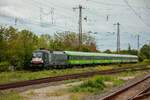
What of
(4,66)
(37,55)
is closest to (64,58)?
(37,55)

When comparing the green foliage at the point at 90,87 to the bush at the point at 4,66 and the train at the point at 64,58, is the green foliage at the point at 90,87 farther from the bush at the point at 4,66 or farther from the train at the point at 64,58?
the train at the point at 64,58

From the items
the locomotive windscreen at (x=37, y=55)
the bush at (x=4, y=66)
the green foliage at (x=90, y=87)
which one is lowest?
the bush at (x=4, y=66)

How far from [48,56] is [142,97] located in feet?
106

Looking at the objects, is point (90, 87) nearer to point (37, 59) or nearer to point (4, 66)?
point (4, 66)

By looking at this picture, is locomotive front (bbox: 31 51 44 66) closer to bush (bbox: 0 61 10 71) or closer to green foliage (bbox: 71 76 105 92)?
bush (bbox: 0 61 10 71)

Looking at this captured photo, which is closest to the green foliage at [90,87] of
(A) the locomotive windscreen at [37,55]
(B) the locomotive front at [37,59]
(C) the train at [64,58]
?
(B) the locomotive front at [37,59]

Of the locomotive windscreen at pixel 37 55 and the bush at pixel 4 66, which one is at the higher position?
the locomotive windscreen at pixel 37 55

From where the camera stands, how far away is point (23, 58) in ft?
180

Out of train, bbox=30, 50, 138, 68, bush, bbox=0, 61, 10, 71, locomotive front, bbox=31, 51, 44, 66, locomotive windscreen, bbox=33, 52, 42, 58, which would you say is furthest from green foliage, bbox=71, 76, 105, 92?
locomotive windscreen, bbox=33, 52, 42, 58

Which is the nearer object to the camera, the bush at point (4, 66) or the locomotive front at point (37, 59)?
the bush at point (4, 66)

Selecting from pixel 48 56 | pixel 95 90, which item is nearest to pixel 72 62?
pixel 48 56

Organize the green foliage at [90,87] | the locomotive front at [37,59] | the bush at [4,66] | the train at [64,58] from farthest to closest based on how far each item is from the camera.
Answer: the train at [64,58], the locomotive front at [37,59], the bush at [4,66], the green foliage at [90,87]

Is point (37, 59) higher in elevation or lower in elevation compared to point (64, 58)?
higher

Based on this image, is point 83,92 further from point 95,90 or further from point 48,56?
point 48,56
